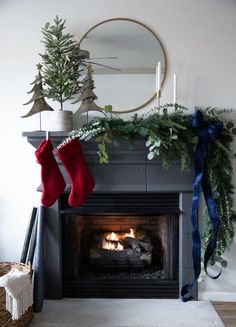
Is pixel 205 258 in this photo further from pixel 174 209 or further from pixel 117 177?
pixel 117 177

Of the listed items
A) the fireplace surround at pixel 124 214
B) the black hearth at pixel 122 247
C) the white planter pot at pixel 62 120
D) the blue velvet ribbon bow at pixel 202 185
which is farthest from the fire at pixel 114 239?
the white planter pot at pixel 62 120

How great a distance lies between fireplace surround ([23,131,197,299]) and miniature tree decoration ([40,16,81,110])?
0.27 m

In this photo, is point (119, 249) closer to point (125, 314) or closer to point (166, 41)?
point (125, 314)

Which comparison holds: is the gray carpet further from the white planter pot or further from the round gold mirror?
the round gold mirror

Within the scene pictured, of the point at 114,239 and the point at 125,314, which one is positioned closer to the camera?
the point at 125,314

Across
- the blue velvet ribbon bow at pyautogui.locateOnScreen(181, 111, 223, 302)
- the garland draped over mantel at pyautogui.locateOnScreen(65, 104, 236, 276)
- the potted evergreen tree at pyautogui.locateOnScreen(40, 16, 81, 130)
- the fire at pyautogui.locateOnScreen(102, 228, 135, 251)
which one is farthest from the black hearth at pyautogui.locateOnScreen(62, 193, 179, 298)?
the potted evergreen tree at pyautogui.locateOnScreen(40, 16, 81, 130)

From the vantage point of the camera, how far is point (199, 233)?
209cm

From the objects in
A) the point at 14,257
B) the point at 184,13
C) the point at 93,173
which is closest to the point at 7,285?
the point at 14,257

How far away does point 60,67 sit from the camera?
1938 millimetres

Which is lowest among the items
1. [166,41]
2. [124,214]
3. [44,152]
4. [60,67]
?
[124,214]

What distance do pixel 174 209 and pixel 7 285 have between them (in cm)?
108

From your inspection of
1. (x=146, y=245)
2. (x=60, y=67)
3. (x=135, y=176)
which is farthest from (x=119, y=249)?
(x=60, y=67)

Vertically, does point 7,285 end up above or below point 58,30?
below

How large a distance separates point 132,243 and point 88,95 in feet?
3.48
